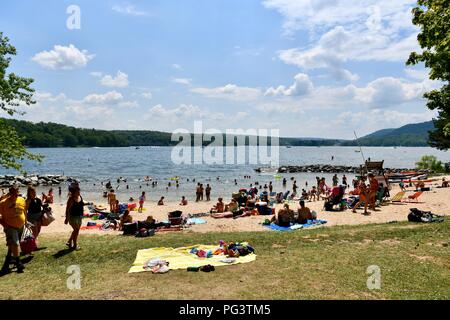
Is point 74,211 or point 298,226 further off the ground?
point 74,211

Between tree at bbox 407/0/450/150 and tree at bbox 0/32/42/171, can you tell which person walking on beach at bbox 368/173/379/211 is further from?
tree at bbox 0/32/42/171

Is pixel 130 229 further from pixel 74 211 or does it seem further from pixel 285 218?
pixel 285 218

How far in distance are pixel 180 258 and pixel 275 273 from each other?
2.62 metres

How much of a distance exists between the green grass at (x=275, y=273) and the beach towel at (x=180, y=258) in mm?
250

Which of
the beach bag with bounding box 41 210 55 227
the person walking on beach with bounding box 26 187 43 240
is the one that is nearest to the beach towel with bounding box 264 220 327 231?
the beach bag with bounding box 41 210 55 227

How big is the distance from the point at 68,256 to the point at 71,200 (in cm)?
150

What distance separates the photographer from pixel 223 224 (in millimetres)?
17188

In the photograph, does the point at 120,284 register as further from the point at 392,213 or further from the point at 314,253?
the point at 392,213

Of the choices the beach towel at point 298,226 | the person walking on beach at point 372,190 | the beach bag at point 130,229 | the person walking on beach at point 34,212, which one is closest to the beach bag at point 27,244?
the person walking on beach at point 34,212

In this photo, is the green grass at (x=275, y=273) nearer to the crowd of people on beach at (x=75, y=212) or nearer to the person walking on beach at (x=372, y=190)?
the crowd of people on beach at (x=75, y=212)

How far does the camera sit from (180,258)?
353 inches

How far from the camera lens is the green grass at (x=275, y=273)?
6.52 meters

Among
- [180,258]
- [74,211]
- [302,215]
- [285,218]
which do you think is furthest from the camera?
[302,215]

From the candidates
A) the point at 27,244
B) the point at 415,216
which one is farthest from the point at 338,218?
the point at 27,244
